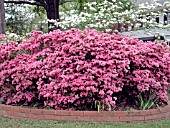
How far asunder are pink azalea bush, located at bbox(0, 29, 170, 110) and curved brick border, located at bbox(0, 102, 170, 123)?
0.68 ft

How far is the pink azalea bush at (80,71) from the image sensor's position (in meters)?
5.30

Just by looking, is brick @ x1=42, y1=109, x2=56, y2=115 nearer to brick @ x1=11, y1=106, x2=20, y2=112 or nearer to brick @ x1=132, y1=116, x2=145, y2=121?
brick @ x1=11, y1=106, x2=20, y2=112

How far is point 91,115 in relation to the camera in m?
5.18

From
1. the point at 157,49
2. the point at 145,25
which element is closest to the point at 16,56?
the point at 157,49

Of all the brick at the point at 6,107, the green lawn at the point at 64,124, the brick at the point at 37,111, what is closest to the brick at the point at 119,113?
the green lawn at the point at 64,124

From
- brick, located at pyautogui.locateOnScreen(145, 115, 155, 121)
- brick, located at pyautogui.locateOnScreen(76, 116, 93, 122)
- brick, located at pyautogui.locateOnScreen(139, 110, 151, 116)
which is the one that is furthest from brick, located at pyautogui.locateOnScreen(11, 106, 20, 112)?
brick, located at pyautogui.locateOnScreen(145, 115, 155, 121)

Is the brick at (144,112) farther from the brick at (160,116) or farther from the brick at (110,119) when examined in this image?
the brick at (110,119)

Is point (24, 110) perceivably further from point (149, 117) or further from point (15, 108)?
point (149, 117)

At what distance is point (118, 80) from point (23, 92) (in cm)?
195

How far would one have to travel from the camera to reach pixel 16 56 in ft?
20.5

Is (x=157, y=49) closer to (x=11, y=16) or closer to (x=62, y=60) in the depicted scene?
(x=62, y=60)

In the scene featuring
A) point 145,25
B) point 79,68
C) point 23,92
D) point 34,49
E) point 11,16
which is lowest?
point 23,92

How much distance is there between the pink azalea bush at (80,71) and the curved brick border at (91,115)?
21 cm

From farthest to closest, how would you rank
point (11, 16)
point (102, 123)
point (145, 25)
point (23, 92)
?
point (11, 16)
point (145, 25)
point (23, 92)
point (102, 123)
